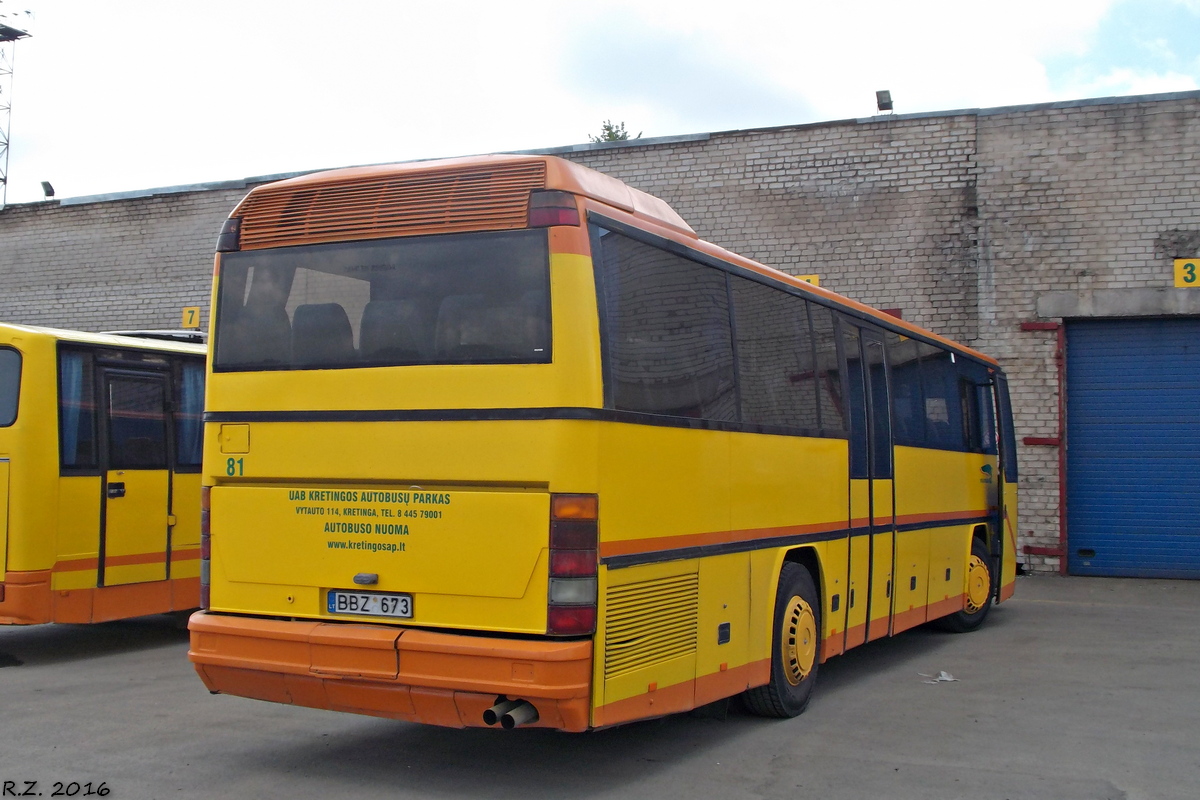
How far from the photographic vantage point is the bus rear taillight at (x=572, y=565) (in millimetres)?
5168

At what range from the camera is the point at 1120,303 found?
51.9ft

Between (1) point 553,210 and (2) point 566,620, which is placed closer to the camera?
(2) point 566,620

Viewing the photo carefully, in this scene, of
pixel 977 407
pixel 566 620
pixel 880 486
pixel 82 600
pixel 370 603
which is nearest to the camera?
pixel 566 620

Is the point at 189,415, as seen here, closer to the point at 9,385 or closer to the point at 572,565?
the point at 9,385

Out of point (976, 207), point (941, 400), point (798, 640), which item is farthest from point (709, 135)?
point (798, 640)

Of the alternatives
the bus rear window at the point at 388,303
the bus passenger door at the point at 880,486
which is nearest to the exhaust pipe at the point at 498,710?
the bus rear window at the point at 388,303

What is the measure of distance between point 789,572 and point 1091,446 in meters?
10.4

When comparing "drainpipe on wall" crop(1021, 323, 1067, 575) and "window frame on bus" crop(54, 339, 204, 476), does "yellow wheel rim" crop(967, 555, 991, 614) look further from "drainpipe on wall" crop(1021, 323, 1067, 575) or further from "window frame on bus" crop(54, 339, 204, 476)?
"window frame on bus" crop(54, 339, 204, 476)

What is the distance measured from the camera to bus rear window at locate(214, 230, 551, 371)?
545cm

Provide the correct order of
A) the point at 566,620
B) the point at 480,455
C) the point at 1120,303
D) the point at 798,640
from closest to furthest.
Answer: the point at 566,620 → the point at 480,455 → the point at 798,640 → the point at 1120,303

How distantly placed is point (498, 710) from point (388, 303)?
79.3 inches

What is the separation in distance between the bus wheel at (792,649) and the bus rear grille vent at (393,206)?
308cm

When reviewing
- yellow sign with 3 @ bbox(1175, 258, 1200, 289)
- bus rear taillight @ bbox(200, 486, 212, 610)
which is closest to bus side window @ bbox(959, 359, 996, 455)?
yellow sign with 3 @ bbox(1175, 258, 1200, 289)

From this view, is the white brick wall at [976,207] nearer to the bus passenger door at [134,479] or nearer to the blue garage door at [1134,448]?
the blue garage door at [1134,448]
